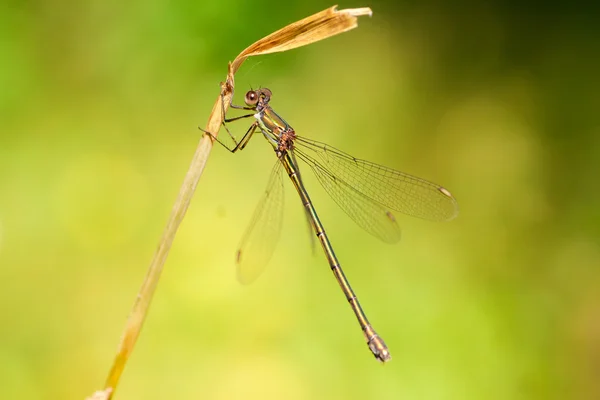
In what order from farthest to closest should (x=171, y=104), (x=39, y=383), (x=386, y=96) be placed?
(x=386, y=96) → (x=171, y=104) → (x=39, y=383)

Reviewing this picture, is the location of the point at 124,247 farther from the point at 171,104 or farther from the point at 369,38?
the point at 369,38

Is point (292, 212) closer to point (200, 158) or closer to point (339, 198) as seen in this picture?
point (339, 198)

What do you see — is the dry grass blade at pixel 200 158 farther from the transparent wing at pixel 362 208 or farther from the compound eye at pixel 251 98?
the transparent wing at pixel 362 208

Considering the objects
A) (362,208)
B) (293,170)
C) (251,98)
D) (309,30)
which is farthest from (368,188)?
(309,30)

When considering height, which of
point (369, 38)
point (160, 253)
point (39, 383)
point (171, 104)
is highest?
point (369, 38)

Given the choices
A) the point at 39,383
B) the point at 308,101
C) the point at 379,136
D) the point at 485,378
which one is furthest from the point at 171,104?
the point at 485,378

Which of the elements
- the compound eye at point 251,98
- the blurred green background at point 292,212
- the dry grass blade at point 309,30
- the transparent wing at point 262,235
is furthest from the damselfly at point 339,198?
the dry grass blade at point 309,30

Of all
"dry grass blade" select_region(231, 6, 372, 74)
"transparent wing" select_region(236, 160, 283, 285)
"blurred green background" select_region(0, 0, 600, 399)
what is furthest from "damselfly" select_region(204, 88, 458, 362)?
"dry grass blade" select_region(231, 6, 372, 74)

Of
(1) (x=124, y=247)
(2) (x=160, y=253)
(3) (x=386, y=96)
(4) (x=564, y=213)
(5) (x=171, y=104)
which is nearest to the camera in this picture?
(2) (x=160, y=253)
